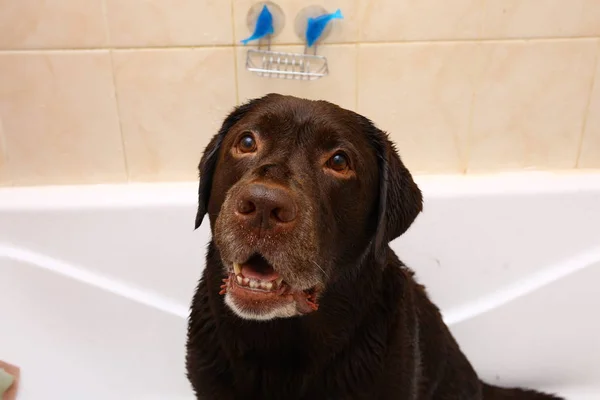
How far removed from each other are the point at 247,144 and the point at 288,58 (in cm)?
82

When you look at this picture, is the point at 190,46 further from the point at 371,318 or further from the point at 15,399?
the point at 15,399

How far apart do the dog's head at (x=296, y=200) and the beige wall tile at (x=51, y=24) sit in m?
0.90

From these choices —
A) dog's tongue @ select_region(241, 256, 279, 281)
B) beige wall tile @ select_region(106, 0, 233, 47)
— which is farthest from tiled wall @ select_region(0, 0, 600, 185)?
dog's tongue @ select_region(241, 256, 279, 281)

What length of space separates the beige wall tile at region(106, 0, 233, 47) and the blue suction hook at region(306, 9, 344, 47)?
0.28 meters

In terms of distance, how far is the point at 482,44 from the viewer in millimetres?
2023

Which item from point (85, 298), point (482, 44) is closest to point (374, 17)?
point (482, 44)

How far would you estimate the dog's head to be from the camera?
3.39 ft

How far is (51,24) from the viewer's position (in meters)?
1.93

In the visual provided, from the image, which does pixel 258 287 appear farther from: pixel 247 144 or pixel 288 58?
pixel 288 58

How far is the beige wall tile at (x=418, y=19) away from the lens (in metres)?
1.95

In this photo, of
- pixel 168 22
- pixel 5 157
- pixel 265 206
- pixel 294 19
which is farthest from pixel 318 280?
pixel 5 157

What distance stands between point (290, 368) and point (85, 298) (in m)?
1.05

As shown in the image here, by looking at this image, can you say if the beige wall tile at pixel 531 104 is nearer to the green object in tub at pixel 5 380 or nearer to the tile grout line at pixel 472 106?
the tile grout line at pixel 472 106

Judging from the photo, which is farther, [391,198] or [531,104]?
[531,104]
